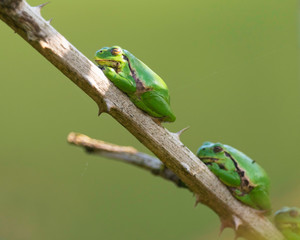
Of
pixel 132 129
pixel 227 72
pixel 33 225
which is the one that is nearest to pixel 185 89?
pixel 227 72

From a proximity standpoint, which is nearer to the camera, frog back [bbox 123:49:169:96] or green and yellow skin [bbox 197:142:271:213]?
frog back [bbox 123:49:169:96]

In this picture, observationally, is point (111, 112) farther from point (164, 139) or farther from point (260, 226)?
point (260, 226)

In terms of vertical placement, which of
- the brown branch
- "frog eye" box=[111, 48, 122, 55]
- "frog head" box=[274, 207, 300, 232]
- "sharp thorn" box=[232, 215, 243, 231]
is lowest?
"sharp thorn" box=[232, 215, 243, 231]

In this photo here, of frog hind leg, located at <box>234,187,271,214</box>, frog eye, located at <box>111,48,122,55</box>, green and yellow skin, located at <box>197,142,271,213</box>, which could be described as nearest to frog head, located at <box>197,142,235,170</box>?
green and yellow skin, located at <box>197,142,271,213</box>

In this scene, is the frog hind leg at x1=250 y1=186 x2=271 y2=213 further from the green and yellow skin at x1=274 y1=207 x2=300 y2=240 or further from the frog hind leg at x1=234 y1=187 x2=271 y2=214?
the green and yellow skin at x1=274 y1=207 x2=300 y2=240

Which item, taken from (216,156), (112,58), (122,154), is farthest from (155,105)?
(122,154)

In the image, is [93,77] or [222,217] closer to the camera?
[93,77]

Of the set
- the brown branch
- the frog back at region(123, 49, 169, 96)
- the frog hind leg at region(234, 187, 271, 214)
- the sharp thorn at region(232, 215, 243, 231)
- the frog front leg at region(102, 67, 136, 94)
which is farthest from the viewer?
the brown branch

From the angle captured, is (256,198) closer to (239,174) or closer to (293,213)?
(239,174)

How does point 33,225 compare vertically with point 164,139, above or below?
below
